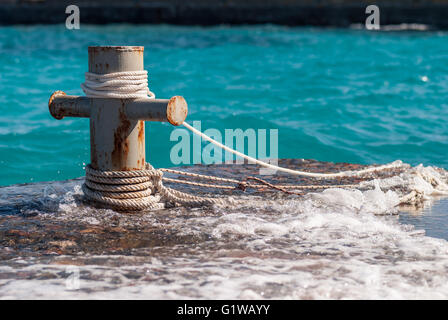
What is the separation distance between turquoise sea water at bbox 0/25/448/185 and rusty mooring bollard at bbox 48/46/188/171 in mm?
5024

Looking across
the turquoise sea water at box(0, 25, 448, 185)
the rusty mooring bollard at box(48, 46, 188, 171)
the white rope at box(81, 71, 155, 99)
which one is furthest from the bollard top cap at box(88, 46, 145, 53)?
the turquoise sea water at box(0, 25, 448, 185)

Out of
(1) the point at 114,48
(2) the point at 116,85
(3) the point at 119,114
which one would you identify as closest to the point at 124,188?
(3) the point at 119,114

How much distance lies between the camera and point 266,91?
13.8m

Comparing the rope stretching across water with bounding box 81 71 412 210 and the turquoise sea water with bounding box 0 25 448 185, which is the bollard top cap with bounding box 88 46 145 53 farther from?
the turquoise sea water with bounding box 0 25 448 185

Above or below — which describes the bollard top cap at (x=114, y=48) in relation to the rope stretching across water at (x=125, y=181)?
above

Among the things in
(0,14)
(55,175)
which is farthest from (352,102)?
(0,14)

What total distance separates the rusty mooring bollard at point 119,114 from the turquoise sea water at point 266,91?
5024mm

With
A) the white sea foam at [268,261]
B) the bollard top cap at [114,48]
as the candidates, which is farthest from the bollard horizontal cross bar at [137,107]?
the white sea foam at [268,261]

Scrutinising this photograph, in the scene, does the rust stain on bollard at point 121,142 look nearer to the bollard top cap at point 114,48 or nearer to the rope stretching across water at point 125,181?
the rope stretching across water at point 125,181

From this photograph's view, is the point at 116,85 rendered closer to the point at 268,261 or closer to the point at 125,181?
the point at 125,181

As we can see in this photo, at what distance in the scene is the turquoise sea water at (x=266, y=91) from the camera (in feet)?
32.0

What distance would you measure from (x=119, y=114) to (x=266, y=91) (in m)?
10.3

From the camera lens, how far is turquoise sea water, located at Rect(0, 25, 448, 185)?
32.0 feet

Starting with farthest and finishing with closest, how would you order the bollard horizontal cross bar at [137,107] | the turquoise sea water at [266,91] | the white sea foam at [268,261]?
1. the turquoise sea water at [266,91]
2. the bollard horizontal cross bar at [137,107]
3. the white sea foam at [268,261]
